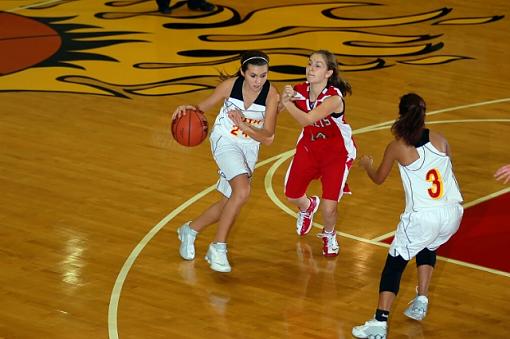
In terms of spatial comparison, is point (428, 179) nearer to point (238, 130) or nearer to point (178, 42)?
point (238, 130)

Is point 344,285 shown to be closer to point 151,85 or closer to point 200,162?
point 200,162

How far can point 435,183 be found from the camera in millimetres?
8102

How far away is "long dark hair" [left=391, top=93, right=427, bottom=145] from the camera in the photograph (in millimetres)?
7965

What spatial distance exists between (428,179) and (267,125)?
1.59m

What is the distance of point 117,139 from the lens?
12633mm

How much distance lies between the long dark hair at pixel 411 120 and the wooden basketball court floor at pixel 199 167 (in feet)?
4.89

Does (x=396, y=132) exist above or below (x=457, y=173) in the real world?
above

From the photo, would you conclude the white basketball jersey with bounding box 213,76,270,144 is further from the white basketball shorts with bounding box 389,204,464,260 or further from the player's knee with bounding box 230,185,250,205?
the white basketball shorts with bounding box 389,204,464,260

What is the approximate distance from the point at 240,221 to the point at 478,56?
709 cm

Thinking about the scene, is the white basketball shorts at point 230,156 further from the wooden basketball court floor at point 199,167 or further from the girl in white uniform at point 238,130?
the wooden basketball court floor at point 199,167

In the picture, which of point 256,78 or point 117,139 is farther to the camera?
point 117,139

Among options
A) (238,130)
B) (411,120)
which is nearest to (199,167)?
(238,130)

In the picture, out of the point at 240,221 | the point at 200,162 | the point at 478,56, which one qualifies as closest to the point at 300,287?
the point at 240,221

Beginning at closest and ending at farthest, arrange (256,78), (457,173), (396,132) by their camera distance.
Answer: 1. (396,132)
2. (256,78)
3. (457,173)
